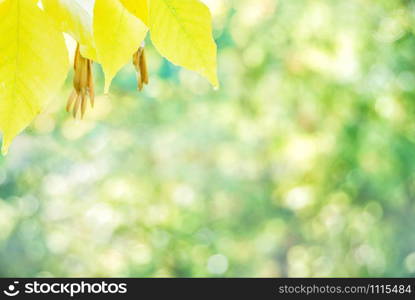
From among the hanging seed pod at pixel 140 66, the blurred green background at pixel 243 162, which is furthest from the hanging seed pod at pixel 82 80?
the blurred green background at pixel 243 162

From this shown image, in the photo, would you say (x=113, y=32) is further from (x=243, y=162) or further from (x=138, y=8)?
(x=243, y=162)

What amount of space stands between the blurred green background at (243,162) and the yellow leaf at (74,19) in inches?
93.4

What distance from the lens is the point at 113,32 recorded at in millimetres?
327

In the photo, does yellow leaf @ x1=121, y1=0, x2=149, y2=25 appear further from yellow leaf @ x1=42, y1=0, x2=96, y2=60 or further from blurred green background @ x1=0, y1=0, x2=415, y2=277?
blurred green background @ x1=0, y1=0, x2=415, y2=277

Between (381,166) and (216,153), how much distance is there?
1.25m

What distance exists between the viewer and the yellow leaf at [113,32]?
33 centimetres

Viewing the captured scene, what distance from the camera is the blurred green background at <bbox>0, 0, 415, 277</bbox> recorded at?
9.54 feet

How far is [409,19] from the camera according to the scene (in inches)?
107

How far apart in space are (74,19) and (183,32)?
6 cm

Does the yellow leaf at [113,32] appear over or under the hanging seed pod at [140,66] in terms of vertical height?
under

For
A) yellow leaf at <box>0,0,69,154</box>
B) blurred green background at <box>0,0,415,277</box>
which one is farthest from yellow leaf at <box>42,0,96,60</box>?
blurred green background at <box>0,0,415,277</box>

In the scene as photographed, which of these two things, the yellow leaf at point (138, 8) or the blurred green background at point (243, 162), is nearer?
the yellow leaf at point (138, 8)

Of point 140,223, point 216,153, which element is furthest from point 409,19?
point 140,223

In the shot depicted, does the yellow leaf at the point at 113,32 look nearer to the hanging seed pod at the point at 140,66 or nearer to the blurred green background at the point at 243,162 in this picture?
the hanging seed pod at the point at 140,66
